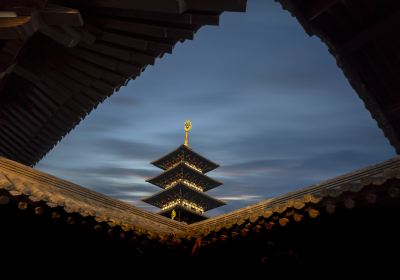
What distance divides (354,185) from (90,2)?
359 centimetres

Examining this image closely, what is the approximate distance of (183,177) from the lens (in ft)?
110

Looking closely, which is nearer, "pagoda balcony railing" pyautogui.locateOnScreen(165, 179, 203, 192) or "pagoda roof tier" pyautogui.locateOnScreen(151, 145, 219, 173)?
"pagoda balcony railing" pyautogui.locateOnScreen(165, 179, 203, 192)

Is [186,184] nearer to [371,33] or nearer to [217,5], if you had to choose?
[371,33]

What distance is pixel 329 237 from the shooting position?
436 cm

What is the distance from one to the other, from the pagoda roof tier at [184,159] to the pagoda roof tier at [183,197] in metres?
2.56

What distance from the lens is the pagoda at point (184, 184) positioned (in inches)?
1282

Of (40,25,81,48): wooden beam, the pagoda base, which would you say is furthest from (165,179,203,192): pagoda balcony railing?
(40,25,81,48): wooden beam

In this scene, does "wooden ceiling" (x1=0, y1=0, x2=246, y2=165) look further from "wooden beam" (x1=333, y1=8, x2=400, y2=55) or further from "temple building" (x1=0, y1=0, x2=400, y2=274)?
"wooden beam" (x1=333, y1=8, x2=400, y2=55)

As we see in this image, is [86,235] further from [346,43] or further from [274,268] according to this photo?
[346,43]

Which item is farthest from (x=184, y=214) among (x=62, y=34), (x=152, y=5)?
(x=152, y=5)

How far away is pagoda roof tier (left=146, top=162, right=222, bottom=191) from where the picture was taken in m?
33.6

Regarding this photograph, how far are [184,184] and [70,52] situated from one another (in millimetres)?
27292

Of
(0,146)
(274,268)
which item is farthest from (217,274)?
(0,146)

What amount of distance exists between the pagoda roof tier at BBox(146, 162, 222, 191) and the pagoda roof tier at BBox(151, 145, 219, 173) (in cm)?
83
